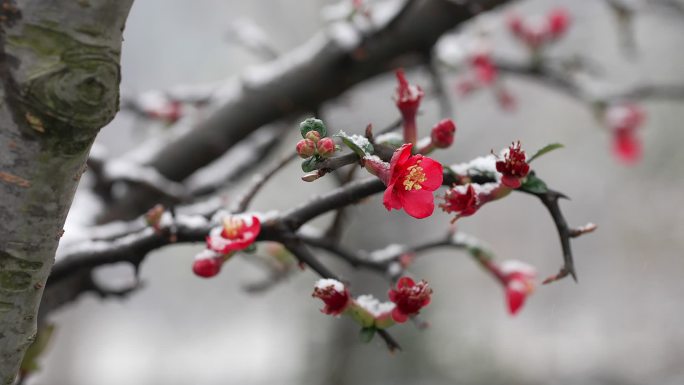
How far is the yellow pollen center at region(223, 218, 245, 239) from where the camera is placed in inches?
36.2

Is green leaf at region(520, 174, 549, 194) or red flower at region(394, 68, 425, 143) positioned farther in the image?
red flower at region(394, 68, 425, 143)

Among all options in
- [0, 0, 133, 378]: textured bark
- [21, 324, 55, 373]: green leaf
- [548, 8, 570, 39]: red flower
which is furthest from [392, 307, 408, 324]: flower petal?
[548, 8, 570, 39]: red flower

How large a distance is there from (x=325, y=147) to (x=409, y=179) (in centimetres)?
11

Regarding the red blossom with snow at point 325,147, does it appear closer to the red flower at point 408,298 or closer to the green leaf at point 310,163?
the green leaf at point 310,163

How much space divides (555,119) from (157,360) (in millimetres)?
18028

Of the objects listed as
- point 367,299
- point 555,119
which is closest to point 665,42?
point 555,119

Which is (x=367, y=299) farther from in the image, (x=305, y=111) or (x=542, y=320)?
(x=542, y=320)

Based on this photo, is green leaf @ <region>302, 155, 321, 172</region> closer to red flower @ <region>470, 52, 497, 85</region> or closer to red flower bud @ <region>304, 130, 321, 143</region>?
red flower bud @ <region>304, 130, 321, 143</region>

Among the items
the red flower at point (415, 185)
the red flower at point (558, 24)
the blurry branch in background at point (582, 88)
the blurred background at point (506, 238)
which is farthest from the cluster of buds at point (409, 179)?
the blurred background at point (506, 238)

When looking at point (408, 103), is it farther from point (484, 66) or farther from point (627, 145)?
point (627, 145)

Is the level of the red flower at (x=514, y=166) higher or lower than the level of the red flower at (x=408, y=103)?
lower

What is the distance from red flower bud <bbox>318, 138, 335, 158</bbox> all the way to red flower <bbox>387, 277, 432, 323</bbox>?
29 cm

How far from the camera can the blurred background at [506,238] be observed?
801 cm

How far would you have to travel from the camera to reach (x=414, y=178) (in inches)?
29.2
